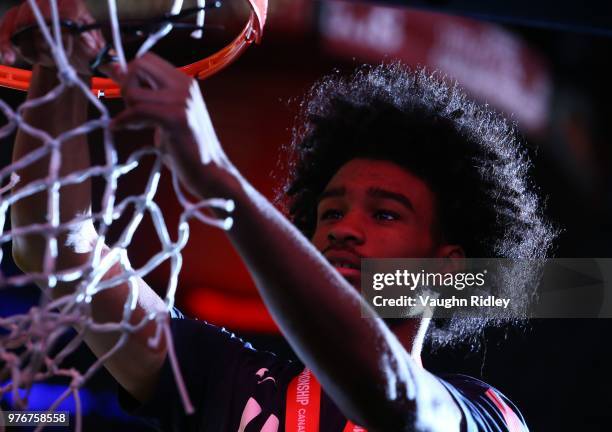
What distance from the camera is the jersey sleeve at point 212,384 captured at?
1094mm

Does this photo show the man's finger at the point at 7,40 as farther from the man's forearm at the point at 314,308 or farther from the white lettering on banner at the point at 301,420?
the white lettering on banner at the point at 301,420

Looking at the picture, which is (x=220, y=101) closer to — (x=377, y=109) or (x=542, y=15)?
(x=377, y=109)

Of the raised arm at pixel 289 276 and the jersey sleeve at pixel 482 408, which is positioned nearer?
the raised arm at pixel 289 276

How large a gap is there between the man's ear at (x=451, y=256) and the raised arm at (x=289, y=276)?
0.58m

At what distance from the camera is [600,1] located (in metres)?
1.47

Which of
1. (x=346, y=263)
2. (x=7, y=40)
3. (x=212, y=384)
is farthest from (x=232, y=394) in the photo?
(x=7, y=40)

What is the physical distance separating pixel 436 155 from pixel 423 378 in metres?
0.64

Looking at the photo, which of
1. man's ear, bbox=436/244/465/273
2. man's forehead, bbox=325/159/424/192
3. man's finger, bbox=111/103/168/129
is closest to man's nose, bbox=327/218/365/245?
man's forehead, bbox=325/159/424/192

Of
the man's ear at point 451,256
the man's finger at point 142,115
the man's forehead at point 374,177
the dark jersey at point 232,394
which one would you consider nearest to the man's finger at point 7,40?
the man's finger at point 142,115

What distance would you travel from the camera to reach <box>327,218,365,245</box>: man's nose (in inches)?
45.6

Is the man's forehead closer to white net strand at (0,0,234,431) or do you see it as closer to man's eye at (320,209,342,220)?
man's eye at (320,209,342,220)

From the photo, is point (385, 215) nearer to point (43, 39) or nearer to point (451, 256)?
point (451, 256)
